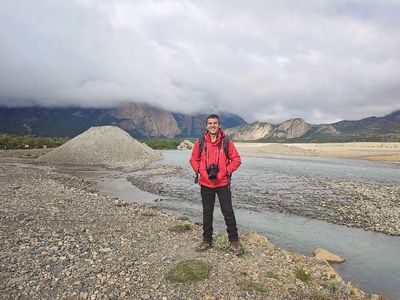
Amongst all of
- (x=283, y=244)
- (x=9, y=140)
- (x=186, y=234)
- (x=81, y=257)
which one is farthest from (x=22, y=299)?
(x=9, y=140)

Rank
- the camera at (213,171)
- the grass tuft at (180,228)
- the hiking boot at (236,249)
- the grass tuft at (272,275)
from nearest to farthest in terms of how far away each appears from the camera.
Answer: the grass tuft at (272,275) < the camera at (213,171) < the hiking boot at (236,249) < the grass tuft at (180,228)

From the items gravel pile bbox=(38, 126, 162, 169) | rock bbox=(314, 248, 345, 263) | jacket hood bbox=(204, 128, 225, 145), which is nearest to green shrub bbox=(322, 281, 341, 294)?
rock bbox=(314, 248, 345, 263)

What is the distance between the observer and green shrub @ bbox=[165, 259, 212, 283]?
8.87 m

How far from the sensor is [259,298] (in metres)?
8.30

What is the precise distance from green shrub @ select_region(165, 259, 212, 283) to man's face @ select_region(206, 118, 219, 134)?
4020 mm

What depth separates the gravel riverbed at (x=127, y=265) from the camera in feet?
26.9

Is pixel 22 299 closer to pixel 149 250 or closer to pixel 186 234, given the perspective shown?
pixel 149 250

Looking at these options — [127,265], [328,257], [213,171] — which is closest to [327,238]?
[328,257]

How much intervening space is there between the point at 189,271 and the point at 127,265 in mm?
1895

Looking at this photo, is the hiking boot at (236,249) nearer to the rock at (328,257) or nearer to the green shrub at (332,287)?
the green shrub at (332,287)

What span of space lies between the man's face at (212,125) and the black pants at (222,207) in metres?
1.84

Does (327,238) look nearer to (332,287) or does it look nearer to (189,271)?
(332,287)

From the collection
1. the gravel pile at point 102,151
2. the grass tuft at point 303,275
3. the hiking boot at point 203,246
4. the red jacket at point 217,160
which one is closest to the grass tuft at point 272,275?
the grass tuft at point 303,275

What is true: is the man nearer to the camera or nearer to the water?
the camera
